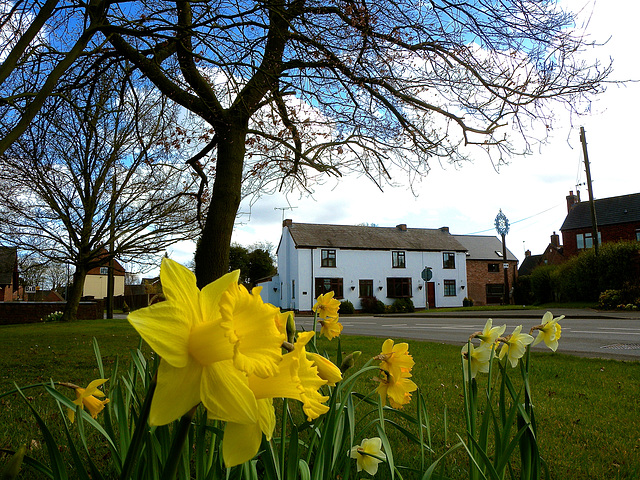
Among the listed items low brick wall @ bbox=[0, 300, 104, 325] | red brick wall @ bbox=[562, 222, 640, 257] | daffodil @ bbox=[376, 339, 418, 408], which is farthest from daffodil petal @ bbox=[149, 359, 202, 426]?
red brick wall @ bbox=[562, 222, 640, 257]

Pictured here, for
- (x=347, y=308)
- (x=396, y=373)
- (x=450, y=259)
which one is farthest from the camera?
(x=450, y=259)

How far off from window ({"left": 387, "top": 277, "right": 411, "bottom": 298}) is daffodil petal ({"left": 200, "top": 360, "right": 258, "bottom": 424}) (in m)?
35.7

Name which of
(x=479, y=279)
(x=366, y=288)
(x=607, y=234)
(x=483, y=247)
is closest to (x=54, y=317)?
(x=366, y=288)

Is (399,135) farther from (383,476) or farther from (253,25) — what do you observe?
(383,476)

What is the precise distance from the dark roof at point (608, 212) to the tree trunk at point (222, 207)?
36.7 m

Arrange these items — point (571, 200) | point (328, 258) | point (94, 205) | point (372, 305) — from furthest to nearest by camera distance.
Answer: point (571, 200) < point (328, 258) < point (372, 305) < point (94, 205)

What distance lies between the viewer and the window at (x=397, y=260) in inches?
1421

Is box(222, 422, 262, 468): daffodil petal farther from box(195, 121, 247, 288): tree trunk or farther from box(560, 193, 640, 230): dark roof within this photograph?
box(560, 193, 640, 230): dark roof

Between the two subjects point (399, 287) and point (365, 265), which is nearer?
point (365, 265)

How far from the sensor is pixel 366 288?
3512 cm

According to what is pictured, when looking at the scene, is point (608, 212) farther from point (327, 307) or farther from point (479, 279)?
point (327, 307)

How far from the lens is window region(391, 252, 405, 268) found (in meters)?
36.1

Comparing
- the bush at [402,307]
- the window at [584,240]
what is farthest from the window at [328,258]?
the window at [584,240]

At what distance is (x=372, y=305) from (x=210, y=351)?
3368 centimetres
